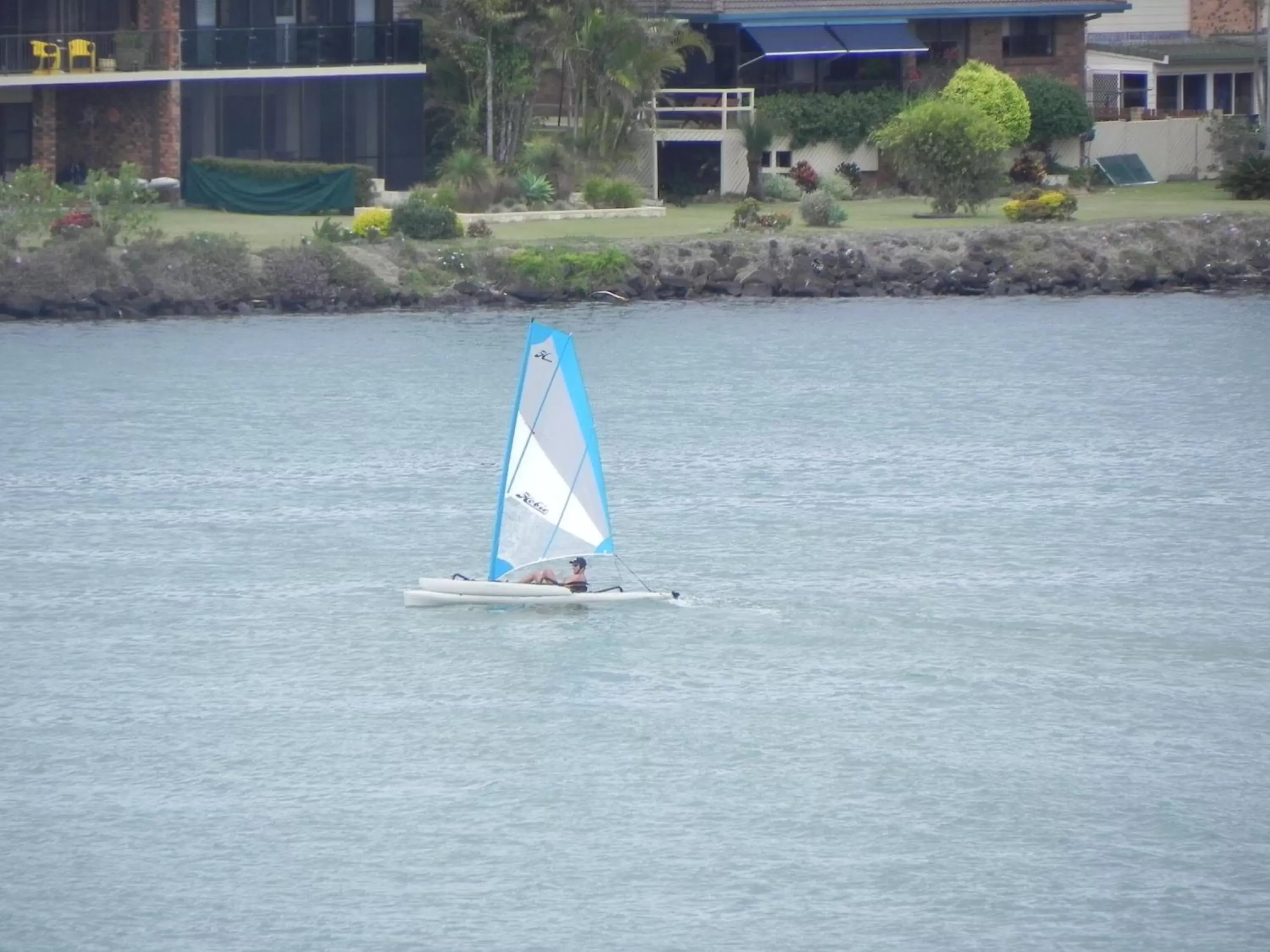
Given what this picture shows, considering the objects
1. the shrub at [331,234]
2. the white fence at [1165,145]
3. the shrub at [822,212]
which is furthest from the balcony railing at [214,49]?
the white fence at [1165,145]

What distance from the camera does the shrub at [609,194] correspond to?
2509 inches

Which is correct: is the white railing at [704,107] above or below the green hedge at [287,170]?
above

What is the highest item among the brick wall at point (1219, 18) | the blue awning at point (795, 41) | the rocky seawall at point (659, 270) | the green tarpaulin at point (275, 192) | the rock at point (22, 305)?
the brick wall at point (1219, 18)

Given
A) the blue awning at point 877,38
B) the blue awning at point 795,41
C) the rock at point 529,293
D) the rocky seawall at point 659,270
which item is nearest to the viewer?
the rocky seawall at point 659,270

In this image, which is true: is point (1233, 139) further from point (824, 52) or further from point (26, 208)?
point (26, 208)

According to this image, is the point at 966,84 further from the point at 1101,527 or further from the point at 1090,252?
the point at 1101,527

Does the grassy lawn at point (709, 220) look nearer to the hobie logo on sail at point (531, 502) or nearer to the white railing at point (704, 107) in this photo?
the white railing at point (704, 107)

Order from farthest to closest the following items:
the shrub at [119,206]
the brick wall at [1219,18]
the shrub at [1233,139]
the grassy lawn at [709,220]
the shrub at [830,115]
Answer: the brick wall at [1219,18] → the shrub at [1233,139] → the shrub at [830,115] → the grassy lawn at [709,220] → the shrub at [119,206]

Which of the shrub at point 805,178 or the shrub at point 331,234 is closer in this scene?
the shrub at point 331,234

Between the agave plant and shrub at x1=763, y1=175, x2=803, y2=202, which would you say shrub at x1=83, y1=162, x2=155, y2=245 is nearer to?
the agave plant

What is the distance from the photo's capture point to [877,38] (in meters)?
69.6

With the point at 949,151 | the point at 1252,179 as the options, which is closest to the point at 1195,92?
the point at 1252,179

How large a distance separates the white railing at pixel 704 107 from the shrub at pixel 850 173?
11.2 ft

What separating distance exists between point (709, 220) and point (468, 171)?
21.7ft
